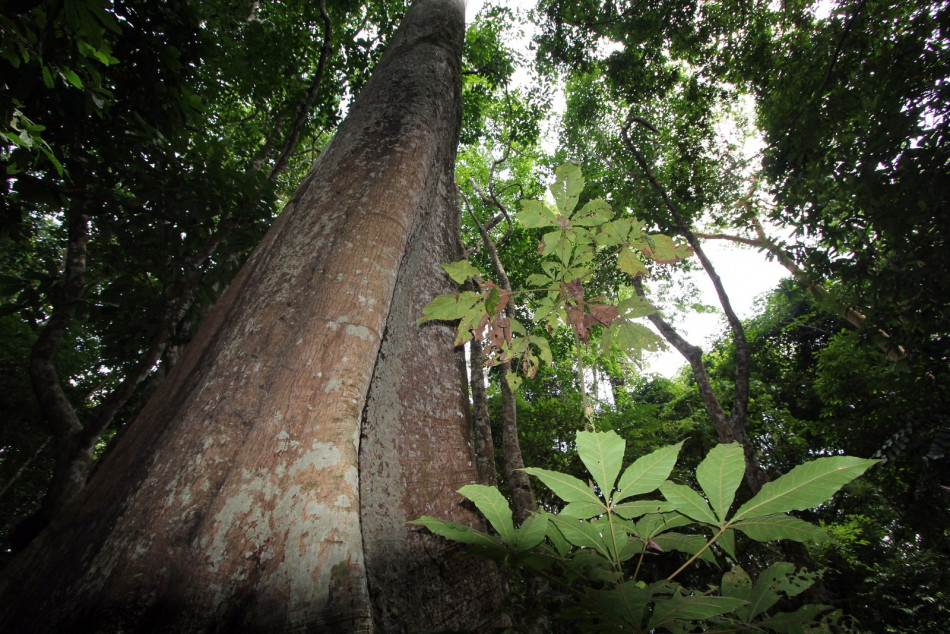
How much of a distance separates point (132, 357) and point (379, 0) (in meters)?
6.01

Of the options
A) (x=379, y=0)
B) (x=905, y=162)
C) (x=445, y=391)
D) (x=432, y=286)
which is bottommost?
(x=445, y=391)

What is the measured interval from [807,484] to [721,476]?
95mm

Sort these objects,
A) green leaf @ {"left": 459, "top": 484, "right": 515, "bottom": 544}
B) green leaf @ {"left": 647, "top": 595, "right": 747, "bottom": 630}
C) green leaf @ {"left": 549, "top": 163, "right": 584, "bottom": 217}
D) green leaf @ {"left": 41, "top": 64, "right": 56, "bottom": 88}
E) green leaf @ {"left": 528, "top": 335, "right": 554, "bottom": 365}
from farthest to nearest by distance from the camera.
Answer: green leaf @ {"left": 41, "top": 64, "right": 56, "bottom": 88}, green leaf @ {"left": 528, "top": 335, "right": 554, "bottom": 365}, green leaf @ {"left": 549, "top": 163, "right": 584, "bottom": 217}, green leaf @ {"left": 459, "top": 484, "right": 515, "bottom": 544}, green leaf @ {"left": 647, "top": 595, "right": 747, "bottom": 630}

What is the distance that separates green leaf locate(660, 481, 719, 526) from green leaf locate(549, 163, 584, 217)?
60cm

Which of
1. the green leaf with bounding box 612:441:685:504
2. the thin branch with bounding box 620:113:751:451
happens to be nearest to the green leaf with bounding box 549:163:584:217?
the green leaf with bounding box 612:441:685:504

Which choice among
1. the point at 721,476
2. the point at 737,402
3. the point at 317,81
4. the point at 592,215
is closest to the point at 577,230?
the point at 592,215

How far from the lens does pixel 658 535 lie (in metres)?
0.60

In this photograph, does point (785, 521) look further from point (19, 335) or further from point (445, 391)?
point (19, 335)

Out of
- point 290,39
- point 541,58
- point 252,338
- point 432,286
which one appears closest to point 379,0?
point 290,39

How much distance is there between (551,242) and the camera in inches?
38.0

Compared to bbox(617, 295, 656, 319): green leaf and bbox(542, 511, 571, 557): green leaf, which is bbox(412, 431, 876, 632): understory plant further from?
bbox(617, 295, 656, 319): green leaf

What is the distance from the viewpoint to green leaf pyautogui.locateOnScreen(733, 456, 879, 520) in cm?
46

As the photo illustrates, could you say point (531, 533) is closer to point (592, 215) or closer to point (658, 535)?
point (658, 535)

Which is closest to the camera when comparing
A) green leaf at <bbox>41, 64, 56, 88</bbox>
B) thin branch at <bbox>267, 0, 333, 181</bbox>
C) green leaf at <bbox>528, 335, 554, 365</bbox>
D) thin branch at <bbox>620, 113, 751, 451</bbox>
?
green leaf at <bbox>528, 335, 554, 365</bbox>
